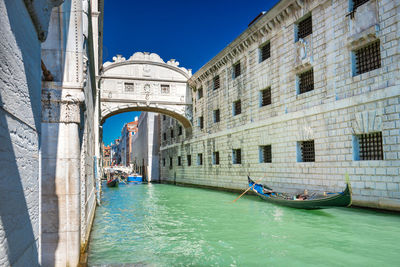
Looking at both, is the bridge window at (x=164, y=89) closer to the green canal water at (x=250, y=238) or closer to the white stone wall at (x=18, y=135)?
the green canal water at (x=250, y=238)

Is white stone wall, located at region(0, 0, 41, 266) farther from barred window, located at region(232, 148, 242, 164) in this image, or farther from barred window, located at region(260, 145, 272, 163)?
barred window, located at region(232, 148, 242, 164)

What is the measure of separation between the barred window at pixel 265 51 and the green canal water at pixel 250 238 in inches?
265

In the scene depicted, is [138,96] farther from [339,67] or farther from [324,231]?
[324,231]

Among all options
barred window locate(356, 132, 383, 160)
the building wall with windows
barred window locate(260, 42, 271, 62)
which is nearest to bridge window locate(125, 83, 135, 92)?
the building wall with windows

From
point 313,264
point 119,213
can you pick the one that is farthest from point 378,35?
point 119,213

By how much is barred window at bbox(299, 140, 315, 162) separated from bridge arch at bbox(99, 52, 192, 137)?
411 inches

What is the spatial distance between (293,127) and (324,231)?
521 centimetres

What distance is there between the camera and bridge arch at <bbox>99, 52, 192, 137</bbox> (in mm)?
18844

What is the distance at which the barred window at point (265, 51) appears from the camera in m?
13.1

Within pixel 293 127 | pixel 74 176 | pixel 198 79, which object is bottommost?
pixel 74 176

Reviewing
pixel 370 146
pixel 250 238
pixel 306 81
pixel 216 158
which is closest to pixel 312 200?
pixel 370 146

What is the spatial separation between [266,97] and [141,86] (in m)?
9.00

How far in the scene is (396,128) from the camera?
25.2 feet

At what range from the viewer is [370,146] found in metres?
8.58
